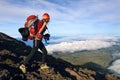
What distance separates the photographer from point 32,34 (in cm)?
1764

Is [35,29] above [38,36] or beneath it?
above

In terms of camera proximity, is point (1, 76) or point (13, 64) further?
point (13, 64)

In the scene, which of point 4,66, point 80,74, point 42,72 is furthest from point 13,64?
point 80,74

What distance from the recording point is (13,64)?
23.4 metres

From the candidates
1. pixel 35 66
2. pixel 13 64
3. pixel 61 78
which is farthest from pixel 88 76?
pixel 13 64

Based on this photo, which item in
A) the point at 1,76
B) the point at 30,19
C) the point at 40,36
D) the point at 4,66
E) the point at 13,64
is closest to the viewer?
the point at 30,19

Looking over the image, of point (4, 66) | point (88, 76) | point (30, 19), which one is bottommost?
point (88, 76)

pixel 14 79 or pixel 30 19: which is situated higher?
pixel 30 19

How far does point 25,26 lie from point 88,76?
606 inches

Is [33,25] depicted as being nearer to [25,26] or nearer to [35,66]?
[25,26]

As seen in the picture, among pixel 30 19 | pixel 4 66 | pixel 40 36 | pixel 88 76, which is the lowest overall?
pixel 88 76

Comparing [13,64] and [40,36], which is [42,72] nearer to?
[13,64]

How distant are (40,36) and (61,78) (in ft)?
26.4

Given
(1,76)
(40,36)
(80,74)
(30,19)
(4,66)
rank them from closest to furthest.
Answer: (30,19), (40,36), (1,76), (4,66), (80,74)
